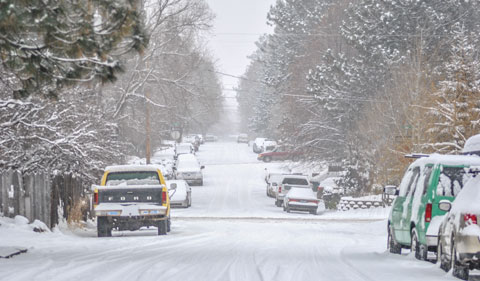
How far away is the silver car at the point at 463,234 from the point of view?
1112 cm

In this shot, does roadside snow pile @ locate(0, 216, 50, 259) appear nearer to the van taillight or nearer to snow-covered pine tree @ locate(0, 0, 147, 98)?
snow-covered pine tree @ locate(0, 0, 147, 98)

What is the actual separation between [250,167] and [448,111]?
49.4 m

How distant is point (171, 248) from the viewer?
56.9 ft

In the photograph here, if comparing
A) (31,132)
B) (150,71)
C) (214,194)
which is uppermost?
(150,71)

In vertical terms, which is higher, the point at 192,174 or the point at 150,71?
the point at 150,71

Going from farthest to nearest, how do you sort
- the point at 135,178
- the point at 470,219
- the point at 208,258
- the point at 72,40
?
the point at 135,178, the point at 208,258, the point at 72,40, the point at 470,219

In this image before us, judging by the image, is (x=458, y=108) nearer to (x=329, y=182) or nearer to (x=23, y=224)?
(x=23, y=224)

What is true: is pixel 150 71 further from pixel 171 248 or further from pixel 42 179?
pixel 171 248

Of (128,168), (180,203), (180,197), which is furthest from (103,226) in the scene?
(180,203)

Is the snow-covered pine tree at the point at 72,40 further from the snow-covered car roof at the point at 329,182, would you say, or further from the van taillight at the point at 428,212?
the snow-covered car roof at the point at 329,182

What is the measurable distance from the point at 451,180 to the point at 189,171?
153 ft

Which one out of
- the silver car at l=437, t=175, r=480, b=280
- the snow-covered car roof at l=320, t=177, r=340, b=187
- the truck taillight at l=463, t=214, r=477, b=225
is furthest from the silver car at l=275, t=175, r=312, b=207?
the truck taillight at l=463, t=214, r=477, b=225

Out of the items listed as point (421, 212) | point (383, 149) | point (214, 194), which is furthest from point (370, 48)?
point (421, 212)

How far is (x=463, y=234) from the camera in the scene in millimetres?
11242
